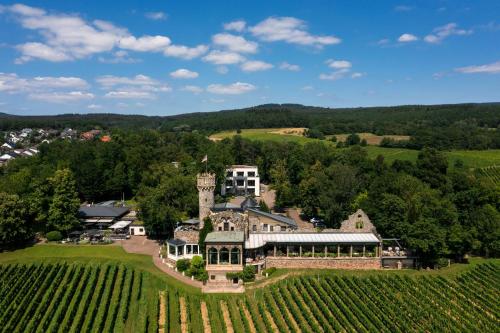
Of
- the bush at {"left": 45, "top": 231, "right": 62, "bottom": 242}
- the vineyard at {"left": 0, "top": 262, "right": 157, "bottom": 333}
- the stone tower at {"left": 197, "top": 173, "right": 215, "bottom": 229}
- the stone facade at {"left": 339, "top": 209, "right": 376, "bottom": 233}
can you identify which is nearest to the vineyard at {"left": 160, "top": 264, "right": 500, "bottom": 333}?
the vineyard at {"left": 0, "top": 262, "right": 157, "bottom": 333}

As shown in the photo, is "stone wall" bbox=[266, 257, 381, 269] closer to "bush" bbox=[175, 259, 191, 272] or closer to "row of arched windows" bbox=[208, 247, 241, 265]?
"row of arched windows" bbox=[208, 247, 241, 265]

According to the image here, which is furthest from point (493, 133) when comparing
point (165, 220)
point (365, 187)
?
point (165, 220)

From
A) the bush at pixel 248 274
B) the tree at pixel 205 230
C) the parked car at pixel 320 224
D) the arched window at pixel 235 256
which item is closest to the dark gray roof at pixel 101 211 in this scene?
the tree at pixel 205 230

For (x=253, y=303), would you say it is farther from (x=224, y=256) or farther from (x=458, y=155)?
(x=458, y=155)

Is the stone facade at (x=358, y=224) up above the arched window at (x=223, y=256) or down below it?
above

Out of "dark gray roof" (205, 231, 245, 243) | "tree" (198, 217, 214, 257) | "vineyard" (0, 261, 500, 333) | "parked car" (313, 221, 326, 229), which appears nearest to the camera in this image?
"vineyard" (0, 261, 500, 333)

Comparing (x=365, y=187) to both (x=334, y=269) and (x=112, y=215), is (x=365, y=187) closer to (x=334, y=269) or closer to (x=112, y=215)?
(x=334, y=269)

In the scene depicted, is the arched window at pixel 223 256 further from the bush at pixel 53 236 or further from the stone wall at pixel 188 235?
the bush at pixel 53 236
